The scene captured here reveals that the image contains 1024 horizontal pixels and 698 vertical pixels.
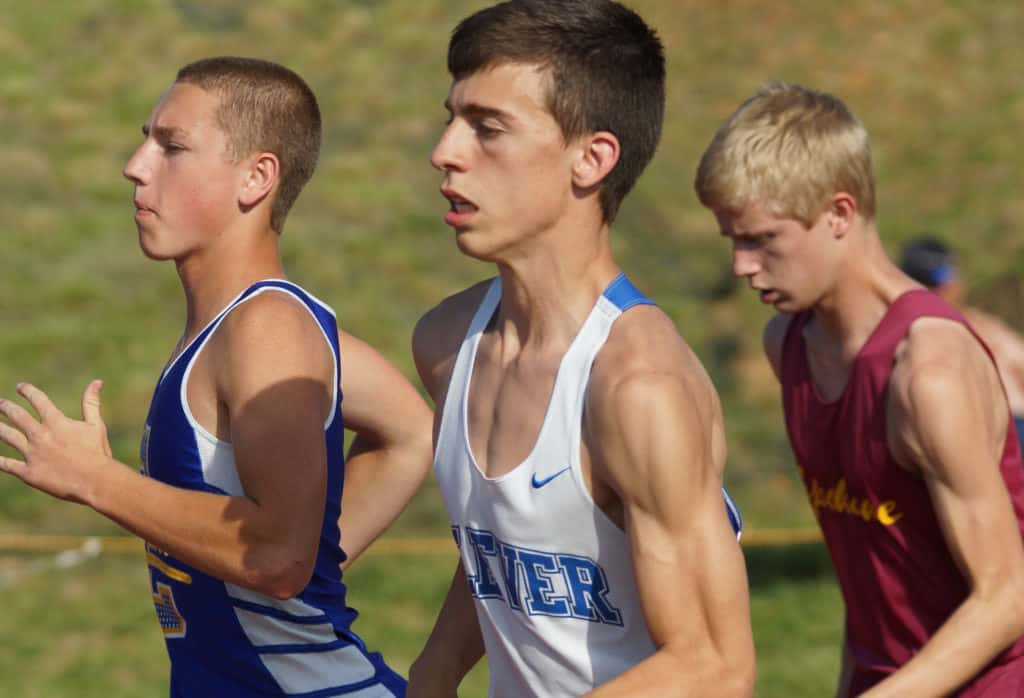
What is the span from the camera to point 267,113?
387 cm

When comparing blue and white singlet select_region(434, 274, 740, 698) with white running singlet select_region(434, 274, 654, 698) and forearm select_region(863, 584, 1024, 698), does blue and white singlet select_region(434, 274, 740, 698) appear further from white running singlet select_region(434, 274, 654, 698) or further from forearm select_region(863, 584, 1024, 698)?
forearm select_region(863, 584, 1024, 698)

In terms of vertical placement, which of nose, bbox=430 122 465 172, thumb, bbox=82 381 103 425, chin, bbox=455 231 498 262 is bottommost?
thumb, bbox=82 381 103 425

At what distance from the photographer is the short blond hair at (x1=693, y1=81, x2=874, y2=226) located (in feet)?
12.6

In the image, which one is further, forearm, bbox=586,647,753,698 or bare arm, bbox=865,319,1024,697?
bare arm, bbox=865,319,1024,697

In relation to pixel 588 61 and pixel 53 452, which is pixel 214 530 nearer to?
pixel 53 452

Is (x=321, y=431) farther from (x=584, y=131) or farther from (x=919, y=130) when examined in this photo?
(x=919, y=130)

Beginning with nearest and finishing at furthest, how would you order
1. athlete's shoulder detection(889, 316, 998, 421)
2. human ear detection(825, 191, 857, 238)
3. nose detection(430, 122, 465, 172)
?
nose detection(430, 122, 465, 172)
athlete's shoulder detection(889, 316, 998, 421)
human ear detection(825, 191, 857, 238)

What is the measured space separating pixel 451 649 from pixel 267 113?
4.36ft

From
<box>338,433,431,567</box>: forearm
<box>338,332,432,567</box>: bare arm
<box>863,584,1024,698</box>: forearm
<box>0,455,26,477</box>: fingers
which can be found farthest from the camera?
<box>338,433,431,567</box>: forearm

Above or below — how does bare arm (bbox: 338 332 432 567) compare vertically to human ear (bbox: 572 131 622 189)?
below

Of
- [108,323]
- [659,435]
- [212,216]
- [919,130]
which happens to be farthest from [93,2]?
[659,435]

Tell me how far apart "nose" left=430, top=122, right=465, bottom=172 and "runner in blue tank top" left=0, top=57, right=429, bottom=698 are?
663mm

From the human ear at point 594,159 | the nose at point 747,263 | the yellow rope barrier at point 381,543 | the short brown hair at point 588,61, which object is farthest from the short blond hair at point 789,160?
the yellow rope barrier at point 381,543

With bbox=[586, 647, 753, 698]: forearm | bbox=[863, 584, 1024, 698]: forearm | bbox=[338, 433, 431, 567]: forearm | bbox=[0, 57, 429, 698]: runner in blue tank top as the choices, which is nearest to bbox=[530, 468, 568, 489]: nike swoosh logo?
bbox=[586, 647, 753, 698]: forearm
